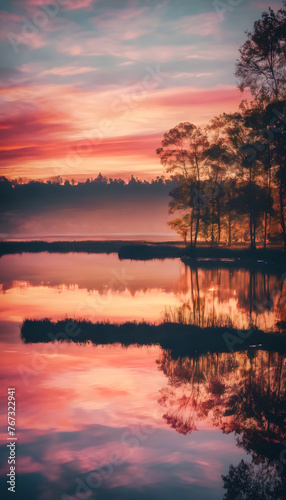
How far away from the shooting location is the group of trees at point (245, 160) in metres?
46.2

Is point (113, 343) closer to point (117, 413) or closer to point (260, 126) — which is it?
point (117, 413)

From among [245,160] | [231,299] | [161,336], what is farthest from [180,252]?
[161,336]

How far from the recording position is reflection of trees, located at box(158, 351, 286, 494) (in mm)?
15588

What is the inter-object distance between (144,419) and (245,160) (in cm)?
5862

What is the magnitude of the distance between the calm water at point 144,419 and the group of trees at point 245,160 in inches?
948

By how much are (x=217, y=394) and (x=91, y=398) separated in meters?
4.86

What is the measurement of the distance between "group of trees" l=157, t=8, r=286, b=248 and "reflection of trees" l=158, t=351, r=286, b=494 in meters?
30.2

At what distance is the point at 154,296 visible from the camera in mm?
49750

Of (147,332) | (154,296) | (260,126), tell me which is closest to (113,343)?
(147,332)

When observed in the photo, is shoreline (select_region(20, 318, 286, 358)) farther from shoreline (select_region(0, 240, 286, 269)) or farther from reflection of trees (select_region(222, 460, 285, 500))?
shoreline (select_region(0, 240, 286, 269))

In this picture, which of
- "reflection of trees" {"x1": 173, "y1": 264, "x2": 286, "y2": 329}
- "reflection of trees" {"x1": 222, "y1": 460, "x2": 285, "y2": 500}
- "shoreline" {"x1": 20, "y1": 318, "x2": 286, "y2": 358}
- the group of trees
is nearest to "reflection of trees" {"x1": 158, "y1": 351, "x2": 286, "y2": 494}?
"reflection of trees" {"x1": 222, "y1": 460, "x2": 285, "y2": 500}

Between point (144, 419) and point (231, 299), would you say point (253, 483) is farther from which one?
point (231, 299)

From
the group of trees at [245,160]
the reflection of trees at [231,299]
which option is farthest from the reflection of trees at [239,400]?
the group of trees at [245,160]

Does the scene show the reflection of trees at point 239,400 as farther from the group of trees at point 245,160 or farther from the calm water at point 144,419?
the group of trees at point 245,160
